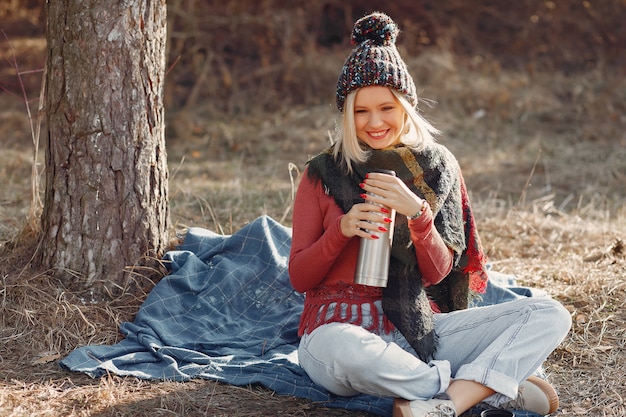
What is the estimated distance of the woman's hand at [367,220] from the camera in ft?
9.08

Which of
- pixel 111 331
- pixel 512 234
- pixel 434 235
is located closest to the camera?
pixel 434 235

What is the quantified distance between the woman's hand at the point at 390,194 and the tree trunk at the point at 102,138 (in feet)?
4.46

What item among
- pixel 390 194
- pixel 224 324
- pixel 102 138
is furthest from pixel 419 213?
pixel 102 138

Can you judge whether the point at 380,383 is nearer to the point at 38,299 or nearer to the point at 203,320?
the point at 203,320

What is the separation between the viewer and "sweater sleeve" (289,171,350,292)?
2.89 meters

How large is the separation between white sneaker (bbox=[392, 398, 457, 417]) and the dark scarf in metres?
0.27

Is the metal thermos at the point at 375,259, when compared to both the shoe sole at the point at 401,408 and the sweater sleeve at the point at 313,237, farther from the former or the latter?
the shoe sole at the point at 401,408

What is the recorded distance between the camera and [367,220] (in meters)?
2.79

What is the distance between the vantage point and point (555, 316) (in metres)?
2.95

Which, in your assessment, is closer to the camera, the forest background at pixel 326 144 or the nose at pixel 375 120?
the nose at pixel 375 120

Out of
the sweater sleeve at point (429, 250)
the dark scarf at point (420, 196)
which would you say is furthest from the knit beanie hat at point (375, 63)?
the sweater sleeve at point (429, 250)

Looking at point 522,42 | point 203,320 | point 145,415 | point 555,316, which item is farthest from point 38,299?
point 522,42

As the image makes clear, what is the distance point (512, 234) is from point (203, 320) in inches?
91.1

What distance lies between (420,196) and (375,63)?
20.4 inches
